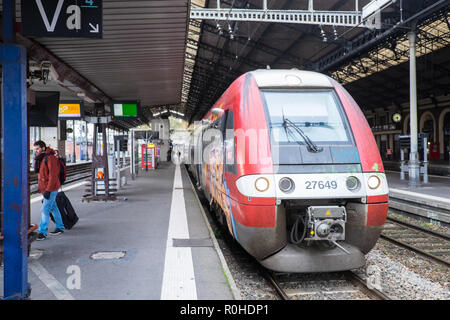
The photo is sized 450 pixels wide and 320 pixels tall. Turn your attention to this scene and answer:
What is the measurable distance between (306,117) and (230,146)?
1140 millimetres

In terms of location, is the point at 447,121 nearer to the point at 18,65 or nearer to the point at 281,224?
the point at 281,224

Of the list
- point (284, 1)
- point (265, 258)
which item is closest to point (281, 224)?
point (265, 258)

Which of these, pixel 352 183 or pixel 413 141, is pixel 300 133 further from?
pixel 413 141

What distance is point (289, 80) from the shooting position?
17.8 ft

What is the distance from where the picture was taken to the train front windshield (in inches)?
196

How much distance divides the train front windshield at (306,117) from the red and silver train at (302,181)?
0.5 inches

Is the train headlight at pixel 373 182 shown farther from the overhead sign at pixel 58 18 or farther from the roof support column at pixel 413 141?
the roof support column at pixel 413 141

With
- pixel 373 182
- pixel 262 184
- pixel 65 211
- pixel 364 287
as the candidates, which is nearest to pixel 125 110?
pixel 65 211

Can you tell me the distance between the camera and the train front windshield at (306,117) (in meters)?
4.99

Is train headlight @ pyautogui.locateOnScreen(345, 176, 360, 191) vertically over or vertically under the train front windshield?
under

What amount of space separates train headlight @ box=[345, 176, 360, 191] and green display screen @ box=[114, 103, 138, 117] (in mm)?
8100

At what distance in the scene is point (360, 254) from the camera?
4.65m

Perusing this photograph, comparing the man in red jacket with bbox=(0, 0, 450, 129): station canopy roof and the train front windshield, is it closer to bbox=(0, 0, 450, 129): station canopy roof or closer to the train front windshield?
bbox=(0, 0, 450, 129): station canopy roof

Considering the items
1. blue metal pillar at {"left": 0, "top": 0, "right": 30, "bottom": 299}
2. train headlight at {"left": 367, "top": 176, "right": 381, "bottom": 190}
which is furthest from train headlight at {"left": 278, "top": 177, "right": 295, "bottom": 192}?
blue metal pillar at {"left": 0, "top": 0, "right": 30, "bottom": 299}
